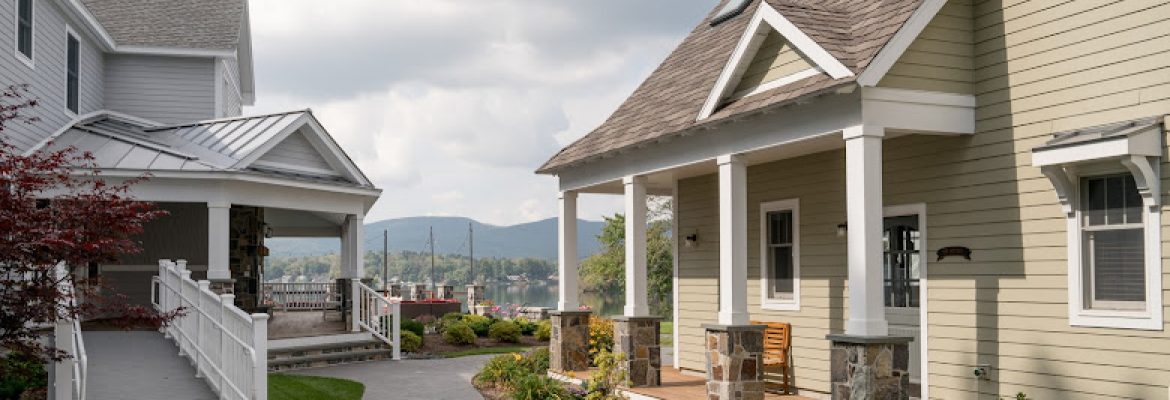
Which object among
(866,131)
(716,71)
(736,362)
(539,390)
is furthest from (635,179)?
(866,131)

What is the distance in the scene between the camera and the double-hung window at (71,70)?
19.4 meters

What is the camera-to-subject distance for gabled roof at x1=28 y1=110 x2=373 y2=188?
17.1m

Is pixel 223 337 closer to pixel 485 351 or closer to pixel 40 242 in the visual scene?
pixel 40 242

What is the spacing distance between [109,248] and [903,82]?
25.8 feet

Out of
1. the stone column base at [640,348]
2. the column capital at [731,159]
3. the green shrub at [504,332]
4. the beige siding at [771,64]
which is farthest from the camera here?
the green shrub at [504,332]

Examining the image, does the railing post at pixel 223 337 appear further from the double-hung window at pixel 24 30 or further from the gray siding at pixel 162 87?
the gray siding at pixel 162 87

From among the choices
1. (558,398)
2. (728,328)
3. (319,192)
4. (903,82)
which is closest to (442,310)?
(319,192)

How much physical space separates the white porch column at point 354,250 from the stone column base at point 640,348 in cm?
788

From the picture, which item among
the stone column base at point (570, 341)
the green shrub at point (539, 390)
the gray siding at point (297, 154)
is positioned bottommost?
the green shrub at point (539, 390)

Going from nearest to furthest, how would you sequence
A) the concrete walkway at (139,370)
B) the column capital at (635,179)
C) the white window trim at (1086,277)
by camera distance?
the white window trim at (1086,277) → the concrete walkway at (139,370) → the column capital at (635,179)

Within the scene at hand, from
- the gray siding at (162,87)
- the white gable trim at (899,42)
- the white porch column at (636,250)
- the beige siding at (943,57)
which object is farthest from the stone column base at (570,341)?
the gray siding at (162,87)

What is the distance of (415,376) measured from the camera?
17.2 meters

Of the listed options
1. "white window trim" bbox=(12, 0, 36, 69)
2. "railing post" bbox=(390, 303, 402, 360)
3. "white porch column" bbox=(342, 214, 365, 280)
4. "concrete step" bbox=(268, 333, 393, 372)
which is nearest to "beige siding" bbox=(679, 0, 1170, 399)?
"railing post" bbox=(390, 303, 402, 360)

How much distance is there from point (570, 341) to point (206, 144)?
7.74m
